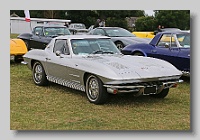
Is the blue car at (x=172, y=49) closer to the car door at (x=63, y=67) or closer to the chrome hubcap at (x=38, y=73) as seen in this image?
the car door at (x=63, y=67)

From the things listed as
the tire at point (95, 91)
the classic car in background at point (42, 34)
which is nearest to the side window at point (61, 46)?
the tire at point (95, 91)

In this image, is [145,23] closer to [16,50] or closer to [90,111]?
[16,50]

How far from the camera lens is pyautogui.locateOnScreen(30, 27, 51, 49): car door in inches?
502

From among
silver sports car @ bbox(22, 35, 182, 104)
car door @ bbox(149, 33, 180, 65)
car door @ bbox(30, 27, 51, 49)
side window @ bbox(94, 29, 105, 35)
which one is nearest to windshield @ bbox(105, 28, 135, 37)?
side window @ bbox(94, 29, 105, 35)

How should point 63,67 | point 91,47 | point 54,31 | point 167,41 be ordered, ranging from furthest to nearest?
point 54,31, point 167,41, point 91,47, point 63,67

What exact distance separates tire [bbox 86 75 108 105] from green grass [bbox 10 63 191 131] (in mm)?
112

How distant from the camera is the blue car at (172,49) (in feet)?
26.2

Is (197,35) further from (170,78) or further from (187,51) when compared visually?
(187,51)

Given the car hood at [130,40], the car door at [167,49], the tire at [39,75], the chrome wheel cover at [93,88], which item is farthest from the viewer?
the car hood at [130,40]

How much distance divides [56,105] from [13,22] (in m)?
28.6

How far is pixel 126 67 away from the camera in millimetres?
6000

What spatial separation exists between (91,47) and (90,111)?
5.69ft

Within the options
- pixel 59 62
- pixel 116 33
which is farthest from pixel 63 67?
pixel 116 33

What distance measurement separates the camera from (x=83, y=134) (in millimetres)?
4691
